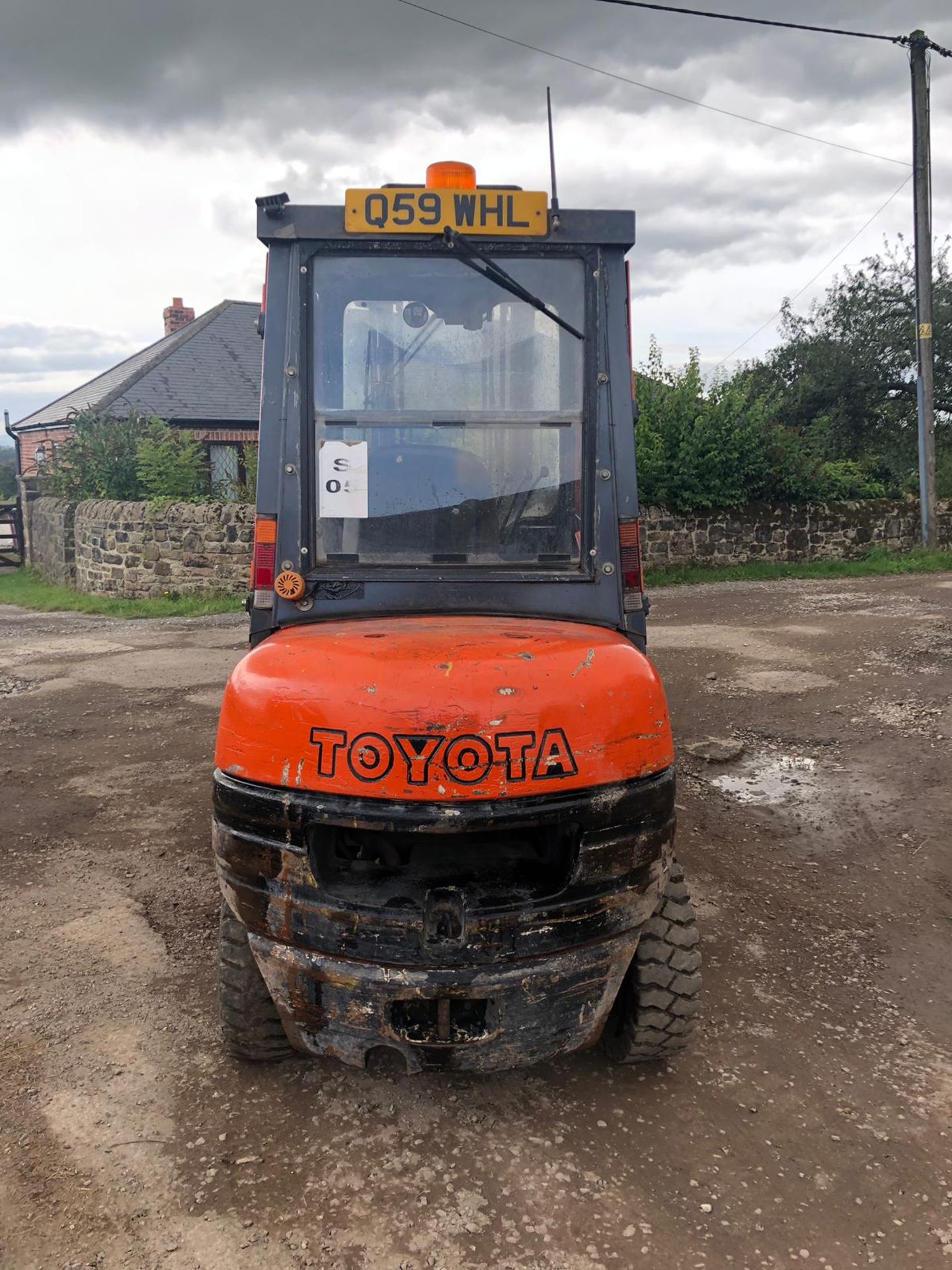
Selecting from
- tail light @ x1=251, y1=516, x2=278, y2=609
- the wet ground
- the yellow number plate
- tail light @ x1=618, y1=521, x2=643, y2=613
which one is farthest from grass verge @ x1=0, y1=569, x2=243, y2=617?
tail light @ x1=618, y1=521, x2=643, y2=613

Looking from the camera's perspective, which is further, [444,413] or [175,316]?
[175,316]

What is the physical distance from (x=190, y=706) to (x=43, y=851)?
117 inches

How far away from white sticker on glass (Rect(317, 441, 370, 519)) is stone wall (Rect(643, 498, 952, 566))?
12.5 m

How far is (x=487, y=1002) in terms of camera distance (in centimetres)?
264

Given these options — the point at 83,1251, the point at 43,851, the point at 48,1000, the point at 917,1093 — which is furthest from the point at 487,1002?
the point at 43,851

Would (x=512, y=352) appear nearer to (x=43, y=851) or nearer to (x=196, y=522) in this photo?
(x=43, y=851)

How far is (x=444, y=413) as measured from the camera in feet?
11.3

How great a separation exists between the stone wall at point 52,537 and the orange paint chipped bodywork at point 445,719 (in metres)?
14.8

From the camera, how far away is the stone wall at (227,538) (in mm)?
13742

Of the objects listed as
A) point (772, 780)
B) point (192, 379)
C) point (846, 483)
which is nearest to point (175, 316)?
point (192, 379)

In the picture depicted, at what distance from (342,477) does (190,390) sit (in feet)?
76.2

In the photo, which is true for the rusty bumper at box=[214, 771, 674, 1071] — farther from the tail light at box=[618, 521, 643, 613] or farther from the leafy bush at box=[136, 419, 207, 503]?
the leafy bush at box=[136, 419, 207, 503]

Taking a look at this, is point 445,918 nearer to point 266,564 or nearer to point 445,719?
point 445,719

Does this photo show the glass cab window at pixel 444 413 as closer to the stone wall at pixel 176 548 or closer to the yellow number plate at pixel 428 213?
the yellow number plate at pixel 428 213
